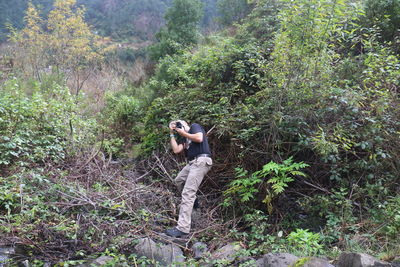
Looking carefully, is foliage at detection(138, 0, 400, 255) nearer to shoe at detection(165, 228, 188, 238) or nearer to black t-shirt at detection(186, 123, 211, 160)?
black t-shirt at detection(186, 123, 211, 160)

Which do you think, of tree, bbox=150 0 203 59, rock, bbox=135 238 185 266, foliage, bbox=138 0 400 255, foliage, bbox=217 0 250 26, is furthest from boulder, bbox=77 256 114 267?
foliage, bbox=217 0 250 26

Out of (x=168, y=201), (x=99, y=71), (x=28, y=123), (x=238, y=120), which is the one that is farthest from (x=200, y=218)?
(x=99, y=71)

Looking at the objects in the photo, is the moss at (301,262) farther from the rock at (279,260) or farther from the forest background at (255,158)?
the forest background at (255,158)

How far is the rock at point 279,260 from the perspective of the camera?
3184mm

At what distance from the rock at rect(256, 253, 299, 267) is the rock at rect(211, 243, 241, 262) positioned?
0.42 meters

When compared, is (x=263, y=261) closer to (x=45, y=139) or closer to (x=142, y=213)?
(x=142, y=213)

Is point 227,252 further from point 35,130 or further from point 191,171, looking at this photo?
point 35,130

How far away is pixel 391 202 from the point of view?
4.15 metres

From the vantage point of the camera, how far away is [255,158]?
17.5 feet

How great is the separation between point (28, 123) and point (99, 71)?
841 centimetres

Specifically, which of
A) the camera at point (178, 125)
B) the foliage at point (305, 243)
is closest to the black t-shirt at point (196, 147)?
the camera at point (178, 125)

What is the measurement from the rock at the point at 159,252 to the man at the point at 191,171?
32 centimetres

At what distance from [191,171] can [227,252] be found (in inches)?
50.4

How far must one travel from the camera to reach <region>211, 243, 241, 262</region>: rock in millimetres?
3742
